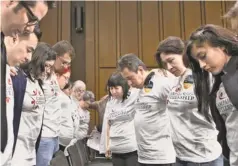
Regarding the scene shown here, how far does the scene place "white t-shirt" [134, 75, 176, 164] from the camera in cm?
200

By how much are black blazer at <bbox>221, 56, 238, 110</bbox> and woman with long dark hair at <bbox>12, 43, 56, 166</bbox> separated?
1.03 m

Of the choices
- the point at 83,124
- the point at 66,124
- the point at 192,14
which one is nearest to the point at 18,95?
the point at 66,124

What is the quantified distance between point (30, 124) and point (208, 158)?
105 centimetres

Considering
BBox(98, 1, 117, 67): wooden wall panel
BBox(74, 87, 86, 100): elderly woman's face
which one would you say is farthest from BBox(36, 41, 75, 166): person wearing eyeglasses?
BBox(98, 1, 117, 67): wooden wall panel

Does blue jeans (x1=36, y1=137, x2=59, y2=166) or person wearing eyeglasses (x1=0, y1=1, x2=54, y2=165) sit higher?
person wearing eyeglasses (x1=0, y1=1, x2=54, y2=165)

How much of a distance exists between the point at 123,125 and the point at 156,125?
0.85 m

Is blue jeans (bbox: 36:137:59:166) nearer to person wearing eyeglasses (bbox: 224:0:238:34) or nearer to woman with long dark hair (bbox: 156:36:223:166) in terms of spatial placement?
woman with long dark hair (bbox: 156:36:223:166)

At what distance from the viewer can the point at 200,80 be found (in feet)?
5.21

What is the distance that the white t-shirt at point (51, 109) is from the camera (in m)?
2.33

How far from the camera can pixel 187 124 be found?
5.88 ft

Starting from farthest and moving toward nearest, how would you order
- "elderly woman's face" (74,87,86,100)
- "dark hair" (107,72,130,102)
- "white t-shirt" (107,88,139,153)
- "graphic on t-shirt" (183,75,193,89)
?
"elderly woman's face" (74,87,86,100) → "dark hair" (107,72,130,102) → "white t-shirt" (107,88,139,153) → "graphic on t-shirt" (183,75,193,89)

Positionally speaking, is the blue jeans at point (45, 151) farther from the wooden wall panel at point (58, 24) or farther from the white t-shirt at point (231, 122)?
the wooden wall panel at point (58, 24)

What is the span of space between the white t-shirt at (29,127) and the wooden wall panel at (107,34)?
3.76 metres

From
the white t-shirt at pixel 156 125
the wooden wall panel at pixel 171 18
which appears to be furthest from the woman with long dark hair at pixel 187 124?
the wooden wall panel at pixel 171 18
